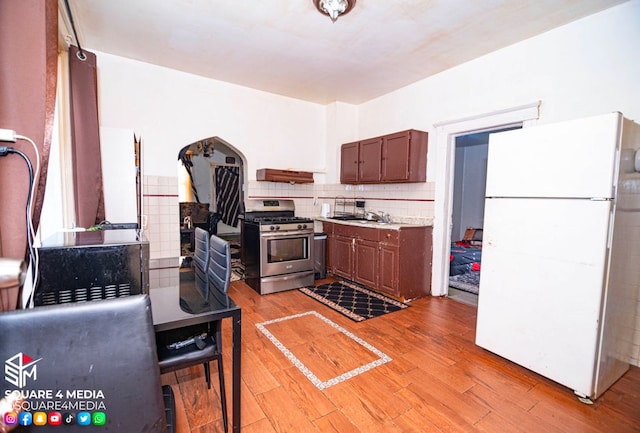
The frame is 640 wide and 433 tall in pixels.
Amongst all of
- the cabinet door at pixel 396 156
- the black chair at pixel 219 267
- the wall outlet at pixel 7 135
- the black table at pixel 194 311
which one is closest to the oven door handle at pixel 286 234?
the cabinet door at pixel 396 156

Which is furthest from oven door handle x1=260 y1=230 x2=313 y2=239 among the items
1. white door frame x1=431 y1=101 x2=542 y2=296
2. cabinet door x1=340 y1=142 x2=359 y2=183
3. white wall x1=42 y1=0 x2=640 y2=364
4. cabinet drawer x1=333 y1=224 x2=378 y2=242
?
white door frame x1=431 y1=101 x2=542 y2=296

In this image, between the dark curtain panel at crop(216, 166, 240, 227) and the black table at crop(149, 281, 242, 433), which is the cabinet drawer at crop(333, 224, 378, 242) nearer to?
the black table at crop(149, 281, 242, 433)

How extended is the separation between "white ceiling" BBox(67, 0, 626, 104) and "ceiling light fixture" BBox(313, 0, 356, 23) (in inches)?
3.1

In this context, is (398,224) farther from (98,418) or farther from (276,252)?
(98,418)

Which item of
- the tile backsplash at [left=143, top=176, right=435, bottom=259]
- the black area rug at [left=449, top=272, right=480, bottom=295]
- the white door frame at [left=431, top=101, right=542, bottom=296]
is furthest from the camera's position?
the black area rug at [left=449, top=272, right=480, bottom=295]

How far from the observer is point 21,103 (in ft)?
3.30

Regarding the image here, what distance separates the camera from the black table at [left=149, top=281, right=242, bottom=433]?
124 cm

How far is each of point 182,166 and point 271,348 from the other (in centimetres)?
678

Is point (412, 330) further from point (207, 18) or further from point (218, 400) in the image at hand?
point (207, 18)

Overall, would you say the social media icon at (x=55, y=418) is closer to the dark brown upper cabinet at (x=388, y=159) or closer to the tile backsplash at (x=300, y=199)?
the tile backsplash at (x=300, y=199)

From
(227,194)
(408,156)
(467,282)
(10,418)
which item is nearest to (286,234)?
(408,156)

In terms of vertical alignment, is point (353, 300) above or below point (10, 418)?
below

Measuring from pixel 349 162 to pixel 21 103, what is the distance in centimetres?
390

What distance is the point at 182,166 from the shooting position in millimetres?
7891
